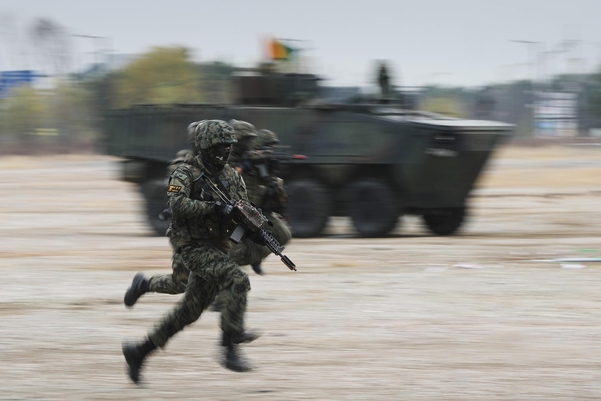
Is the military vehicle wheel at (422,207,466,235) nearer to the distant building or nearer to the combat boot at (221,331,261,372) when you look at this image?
the combat boot at (221,331,261,372)

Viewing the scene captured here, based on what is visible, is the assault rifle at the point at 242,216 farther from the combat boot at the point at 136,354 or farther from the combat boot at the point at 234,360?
the combat boot at the point at 136,354

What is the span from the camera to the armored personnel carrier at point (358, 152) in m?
15.9

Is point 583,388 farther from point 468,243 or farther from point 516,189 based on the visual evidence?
point 516,189

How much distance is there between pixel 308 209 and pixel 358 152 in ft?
3.53

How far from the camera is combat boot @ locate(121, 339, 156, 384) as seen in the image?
20.4ft

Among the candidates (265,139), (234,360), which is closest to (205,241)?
(234,360)

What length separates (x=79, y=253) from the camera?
14578mm

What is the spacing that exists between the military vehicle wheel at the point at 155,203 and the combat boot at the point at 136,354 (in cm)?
1125

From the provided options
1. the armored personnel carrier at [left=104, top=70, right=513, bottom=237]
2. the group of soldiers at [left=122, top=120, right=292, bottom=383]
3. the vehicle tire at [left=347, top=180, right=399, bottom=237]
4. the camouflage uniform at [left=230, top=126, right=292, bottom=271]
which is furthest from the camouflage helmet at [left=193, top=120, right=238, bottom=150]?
the vehicle tire at [left=347, top=180, right=399, bottom=237]

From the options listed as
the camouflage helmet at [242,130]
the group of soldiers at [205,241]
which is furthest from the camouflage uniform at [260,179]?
the group of soldiers at [205,241]

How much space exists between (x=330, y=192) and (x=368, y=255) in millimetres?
2929

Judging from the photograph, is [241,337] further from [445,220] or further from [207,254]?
[445,220]

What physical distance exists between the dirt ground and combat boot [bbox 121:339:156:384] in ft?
0.31

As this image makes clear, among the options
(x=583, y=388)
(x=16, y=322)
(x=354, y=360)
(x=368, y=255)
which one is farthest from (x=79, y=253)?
(x=583, y=388)
